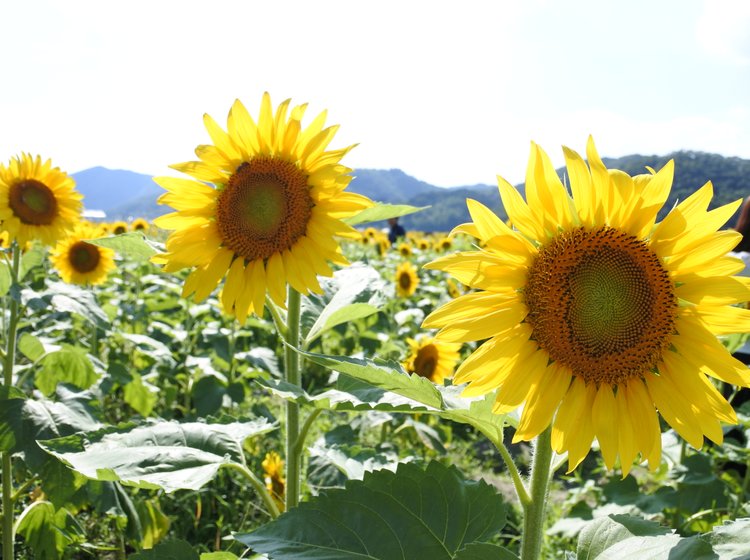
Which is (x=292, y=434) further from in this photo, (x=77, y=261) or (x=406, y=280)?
(x=406, y=280)

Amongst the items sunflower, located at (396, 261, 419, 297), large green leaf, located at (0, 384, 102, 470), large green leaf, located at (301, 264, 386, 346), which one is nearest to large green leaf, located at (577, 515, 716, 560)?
large green leaf, located at (301, 264, 386, 346)

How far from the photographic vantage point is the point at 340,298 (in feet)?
6.13

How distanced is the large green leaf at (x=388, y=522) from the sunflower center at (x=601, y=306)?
0.35m

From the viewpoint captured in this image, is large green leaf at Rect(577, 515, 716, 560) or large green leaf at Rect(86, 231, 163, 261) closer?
large green leaf at Rect(577, 515, 716, 560)

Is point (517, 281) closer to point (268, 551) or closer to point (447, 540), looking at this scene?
point (447, 540)

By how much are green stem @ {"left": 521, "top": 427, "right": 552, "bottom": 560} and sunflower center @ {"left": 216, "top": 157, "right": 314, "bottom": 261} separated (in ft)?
3.04

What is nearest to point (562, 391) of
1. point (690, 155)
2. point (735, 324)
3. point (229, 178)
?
point (735, 324)

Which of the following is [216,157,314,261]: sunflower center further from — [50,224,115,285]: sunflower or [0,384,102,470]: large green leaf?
[50,224,115,285]: sunflower

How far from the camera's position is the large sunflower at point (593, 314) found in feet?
3.90

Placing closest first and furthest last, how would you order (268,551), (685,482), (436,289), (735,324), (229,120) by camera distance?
(268,551)
(735,324)
(229,120)
(685,482)
(436,289)

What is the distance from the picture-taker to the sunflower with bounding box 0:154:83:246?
12.0ft

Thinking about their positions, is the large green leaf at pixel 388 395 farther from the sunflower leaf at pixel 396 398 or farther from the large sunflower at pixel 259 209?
the large sunflower at pixel 259 209

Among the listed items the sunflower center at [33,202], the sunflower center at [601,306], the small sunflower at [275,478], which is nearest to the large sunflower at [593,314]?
the sunflower center at [601,306]

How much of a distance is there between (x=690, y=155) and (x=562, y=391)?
259ft
